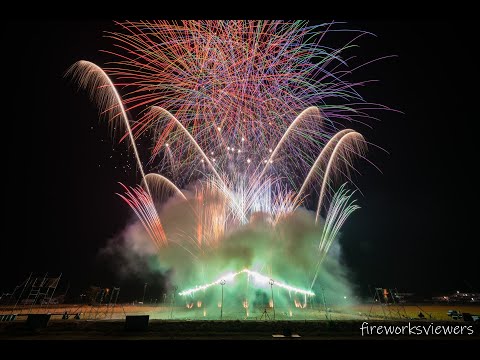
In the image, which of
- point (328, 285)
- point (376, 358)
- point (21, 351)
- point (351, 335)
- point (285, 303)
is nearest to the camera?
point (21, 351)

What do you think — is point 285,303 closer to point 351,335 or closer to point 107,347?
point 351,335

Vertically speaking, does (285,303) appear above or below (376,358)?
above

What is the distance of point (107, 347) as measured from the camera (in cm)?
968

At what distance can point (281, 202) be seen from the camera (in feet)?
87.6

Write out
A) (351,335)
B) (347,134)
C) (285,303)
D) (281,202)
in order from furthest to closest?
(285,303), (281,202), (347,134), (351,335)

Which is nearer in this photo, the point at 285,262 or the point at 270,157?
the point at 270,157

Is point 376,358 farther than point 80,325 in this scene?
No

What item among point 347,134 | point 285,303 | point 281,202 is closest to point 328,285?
point 285,303

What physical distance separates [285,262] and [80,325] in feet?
78.8

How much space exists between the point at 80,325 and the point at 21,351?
1103 centimetres

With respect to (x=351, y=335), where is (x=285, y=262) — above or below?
above
